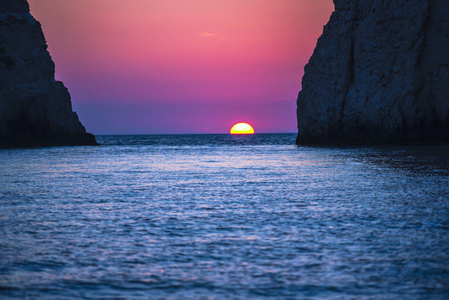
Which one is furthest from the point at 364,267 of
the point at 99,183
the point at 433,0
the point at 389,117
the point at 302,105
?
the point at 302,105

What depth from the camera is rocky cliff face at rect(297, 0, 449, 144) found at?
59.7m

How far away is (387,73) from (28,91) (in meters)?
60.4

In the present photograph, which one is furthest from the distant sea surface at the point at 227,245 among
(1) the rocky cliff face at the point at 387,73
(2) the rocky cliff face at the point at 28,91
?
(2) the rocky cliff face at the point at 28,91

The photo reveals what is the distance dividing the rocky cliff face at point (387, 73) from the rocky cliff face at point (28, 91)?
48.3 m

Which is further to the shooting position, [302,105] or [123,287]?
[302,105]

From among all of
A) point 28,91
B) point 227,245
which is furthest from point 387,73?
point 227,245

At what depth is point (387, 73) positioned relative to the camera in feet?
207

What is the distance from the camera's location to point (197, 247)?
26.3 feet

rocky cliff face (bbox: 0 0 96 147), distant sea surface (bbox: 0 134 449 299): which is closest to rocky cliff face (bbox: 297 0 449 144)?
rocky cliff face (bbox: 0 0 96 147)

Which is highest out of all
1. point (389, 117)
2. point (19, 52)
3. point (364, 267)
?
point (19, 52)

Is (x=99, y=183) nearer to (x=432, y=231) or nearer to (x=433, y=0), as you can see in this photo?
(x=432, y=231)

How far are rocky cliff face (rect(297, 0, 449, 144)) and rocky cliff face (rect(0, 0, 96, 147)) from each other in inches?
1903

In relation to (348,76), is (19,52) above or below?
above

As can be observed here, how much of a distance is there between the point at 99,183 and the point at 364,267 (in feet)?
50.5
